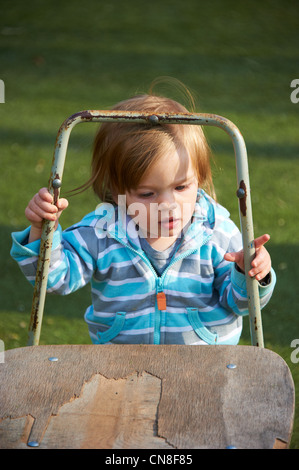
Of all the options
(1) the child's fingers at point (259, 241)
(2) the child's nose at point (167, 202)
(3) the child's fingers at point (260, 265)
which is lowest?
(3) the child's fingers at point (260, 265)

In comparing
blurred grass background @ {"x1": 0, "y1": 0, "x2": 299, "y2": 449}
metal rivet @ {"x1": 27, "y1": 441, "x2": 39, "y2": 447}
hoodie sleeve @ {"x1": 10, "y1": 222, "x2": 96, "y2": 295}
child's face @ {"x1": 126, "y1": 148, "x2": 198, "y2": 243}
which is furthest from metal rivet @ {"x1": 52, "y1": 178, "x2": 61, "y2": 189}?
blurred grass background @ {"x1": 0, "y1": 0, "x2": 299, "y2": 449}

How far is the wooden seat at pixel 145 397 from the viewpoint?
1.06 meters

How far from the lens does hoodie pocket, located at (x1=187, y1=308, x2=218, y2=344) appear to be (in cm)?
165

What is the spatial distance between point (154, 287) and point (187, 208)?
235 mm

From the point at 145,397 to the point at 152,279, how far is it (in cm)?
49

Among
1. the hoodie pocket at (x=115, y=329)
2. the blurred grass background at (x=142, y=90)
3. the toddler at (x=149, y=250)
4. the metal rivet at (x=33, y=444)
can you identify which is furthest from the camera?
the blurred grass background at (x=142, y=90)

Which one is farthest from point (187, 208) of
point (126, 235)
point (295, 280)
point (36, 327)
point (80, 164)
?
point (80, 164)

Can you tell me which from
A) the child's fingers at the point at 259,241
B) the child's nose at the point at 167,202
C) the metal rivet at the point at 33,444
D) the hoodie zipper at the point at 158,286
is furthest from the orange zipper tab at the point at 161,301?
the metal rivet at the point at 33,444

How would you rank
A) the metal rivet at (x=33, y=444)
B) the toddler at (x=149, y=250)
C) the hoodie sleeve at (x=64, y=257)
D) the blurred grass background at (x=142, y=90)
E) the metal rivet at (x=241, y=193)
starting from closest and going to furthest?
the metal rivet at (x=33, y=444) → the metal rivet at (x=241, y=193) → the hoodie sleeve at (x=64, y=257) → the toddler at (x=149, y=250) → the blurred grass background at (x=142, y=90)

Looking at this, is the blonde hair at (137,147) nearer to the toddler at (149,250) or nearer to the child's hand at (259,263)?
the toddler at (149,250)

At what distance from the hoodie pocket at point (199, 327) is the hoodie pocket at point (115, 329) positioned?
175 mm

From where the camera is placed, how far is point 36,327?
4.54ft
